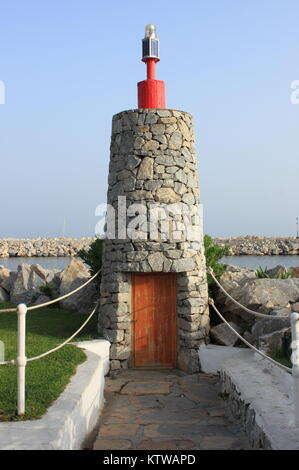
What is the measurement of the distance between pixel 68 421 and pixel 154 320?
455 cm

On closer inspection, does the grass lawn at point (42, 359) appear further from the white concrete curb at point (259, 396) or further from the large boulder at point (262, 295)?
the large boulder at point (262, 295)

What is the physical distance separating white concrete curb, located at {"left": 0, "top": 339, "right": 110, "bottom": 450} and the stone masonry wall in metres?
1.66

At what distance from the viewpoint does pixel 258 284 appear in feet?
32.6

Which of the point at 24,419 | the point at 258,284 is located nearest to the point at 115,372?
the point at 258,284

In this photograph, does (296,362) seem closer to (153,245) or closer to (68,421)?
(68,421)

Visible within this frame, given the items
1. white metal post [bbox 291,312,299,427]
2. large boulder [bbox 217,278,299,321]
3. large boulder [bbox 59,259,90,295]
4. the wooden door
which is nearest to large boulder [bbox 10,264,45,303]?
large boulder [bbox 59,259,90,295]

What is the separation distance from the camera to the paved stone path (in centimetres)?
604

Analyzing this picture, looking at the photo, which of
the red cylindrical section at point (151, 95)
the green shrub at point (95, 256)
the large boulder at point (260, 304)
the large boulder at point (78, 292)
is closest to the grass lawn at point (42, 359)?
the large boulder at point (78, 292)

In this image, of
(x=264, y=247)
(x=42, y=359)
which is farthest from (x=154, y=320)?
(x=264, y=247)

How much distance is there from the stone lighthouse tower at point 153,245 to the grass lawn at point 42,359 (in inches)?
40.7

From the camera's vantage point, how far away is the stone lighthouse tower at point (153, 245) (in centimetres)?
940
